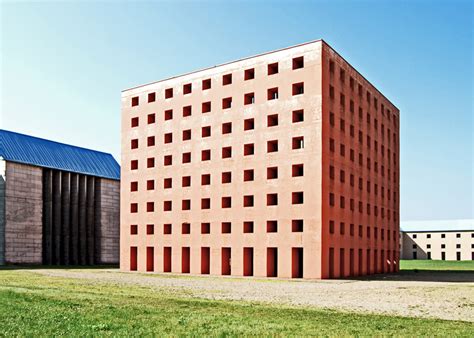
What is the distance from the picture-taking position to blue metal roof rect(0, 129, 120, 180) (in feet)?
215

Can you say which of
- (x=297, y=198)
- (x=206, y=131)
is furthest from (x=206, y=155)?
(x=297, y=198)

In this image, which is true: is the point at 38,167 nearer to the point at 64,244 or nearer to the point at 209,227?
the point at 64,244

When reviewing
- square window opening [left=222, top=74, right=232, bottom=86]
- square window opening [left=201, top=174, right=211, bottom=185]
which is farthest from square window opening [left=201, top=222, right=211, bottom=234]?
square window opening [left=222, top=74, right=232, bottom=86]

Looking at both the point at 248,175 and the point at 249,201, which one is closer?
the point at 249,201

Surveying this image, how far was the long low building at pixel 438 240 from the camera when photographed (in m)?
123

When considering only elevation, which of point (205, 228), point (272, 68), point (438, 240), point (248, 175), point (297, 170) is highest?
point (272, 68)

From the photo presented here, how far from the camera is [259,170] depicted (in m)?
46.1

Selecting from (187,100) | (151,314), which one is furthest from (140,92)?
(151,314)

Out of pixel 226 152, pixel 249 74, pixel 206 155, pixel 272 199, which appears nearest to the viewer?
pixel 272 199

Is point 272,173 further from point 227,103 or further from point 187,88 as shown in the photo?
point 187,88

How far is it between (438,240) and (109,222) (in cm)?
8569

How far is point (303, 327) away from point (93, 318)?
5.69 meters

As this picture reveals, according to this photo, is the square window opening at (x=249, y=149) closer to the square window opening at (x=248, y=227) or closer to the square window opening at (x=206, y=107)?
the square window opening at (x=206, y=107)

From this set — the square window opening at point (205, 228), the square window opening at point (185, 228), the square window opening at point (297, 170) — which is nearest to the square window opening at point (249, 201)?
the square window opening at point (205, 228)
